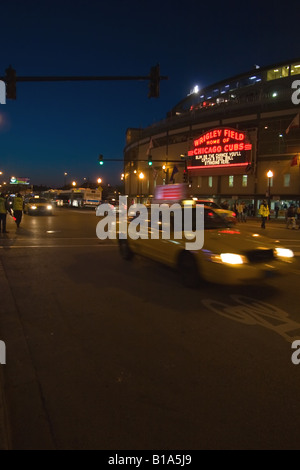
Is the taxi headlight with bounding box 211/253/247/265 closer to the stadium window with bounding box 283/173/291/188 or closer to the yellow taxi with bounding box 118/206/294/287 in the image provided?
the yellow taxi with bounding box 118/206/294/287

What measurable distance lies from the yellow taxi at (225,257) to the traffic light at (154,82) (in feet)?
17.0

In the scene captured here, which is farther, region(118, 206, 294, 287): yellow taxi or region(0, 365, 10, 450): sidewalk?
region(118, 206, 294, 287): yellow taxi

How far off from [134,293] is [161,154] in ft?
155

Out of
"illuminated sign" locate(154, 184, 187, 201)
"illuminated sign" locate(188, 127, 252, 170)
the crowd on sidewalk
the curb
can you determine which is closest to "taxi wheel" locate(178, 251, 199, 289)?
the curb

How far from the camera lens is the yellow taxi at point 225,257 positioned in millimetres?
6734

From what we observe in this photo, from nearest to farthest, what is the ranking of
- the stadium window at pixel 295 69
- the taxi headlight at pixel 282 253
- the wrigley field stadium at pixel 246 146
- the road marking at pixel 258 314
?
the road marking at pixel 258 314, the taxi headlight at pixel 282 253, the wrigley field stadium at pixel 246 146, the stadium window at pixel 295 69

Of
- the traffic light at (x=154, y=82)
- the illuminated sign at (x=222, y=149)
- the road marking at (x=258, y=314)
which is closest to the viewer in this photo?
the road marking at (x=258, y=314)

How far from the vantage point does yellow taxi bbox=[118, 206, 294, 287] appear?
673 centimetres

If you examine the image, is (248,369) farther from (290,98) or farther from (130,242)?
(290,98)

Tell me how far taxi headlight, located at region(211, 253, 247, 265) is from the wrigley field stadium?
22.9 metres

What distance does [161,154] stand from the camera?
172ft

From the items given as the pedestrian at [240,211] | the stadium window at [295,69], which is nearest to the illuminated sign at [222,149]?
the pedestrian at [240,211]

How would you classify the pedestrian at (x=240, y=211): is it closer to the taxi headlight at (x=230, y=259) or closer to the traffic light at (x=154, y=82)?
the traffic light at (x=154, y=82)

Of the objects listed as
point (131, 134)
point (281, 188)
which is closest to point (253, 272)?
point (281, 188)
